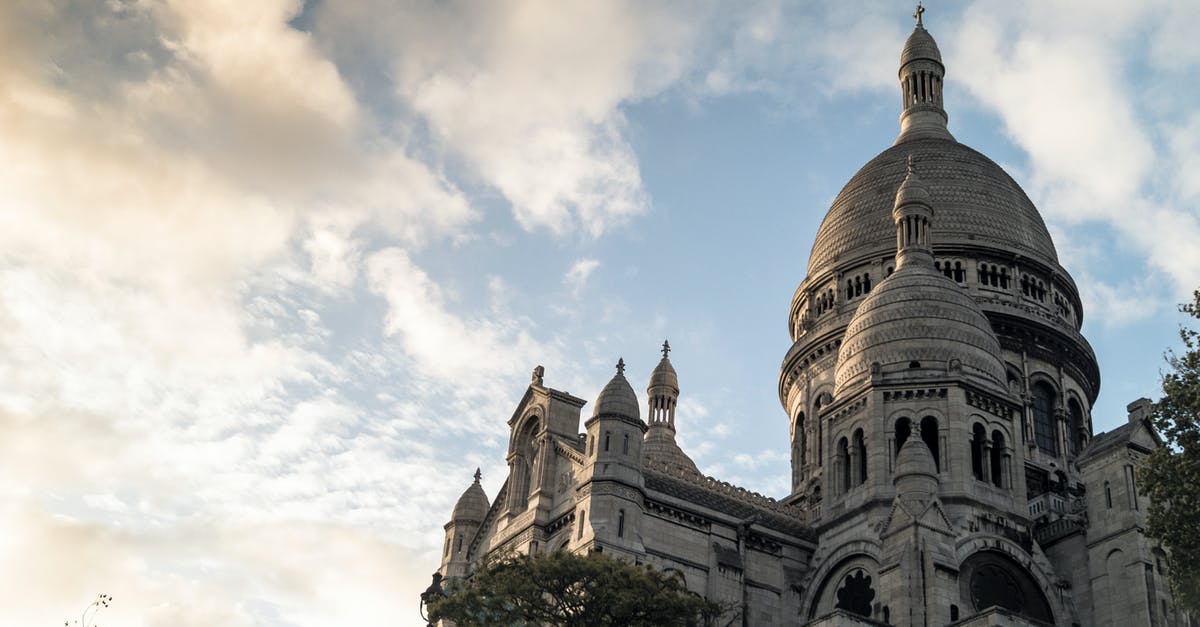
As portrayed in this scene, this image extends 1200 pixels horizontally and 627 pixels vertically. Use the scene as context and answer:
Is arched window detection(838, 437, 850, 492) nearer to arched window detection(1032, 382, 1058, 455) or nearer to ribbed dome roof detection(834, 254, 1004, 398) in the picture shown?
ribbed dome roof detection(834, 254, 1004, 398)

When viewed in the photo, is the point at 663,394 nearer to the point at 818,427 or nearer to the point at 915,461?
the point at 818,427

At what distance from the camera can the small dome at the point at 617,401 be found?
50.9 meters

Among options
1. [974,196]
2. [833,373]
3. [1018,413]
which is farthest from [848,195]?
[1018,413]

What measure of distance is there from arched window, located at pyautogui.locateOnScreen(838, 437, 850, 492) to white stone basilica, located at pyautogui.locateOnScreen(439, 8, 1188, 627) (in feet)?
0.28

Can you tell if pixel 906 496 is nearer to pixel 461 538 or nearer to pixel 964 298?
pixel 964 298

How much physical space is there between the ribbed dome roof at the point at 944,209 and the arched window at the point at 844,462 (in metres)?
17.5

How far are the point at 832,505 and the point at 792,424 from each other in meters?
16.9

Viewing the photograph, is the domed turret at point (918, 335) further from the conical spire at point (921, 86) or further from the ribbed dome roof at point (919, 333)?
the conical spire at point (921, 86)

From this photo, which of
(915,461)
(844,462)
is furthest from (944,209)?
(915,461)

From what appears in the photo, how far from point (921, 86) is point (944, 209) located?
15851 mm

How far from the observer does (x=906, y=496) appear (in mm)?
48781

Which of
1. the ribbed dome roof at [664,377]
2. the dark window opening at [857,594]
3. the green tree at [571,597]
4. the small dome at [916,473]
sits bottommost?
the green tree at [571,597]

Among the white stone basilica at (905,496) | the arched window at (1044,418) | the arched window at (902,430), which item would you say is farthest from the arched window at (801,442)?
the arched window at (902,430)

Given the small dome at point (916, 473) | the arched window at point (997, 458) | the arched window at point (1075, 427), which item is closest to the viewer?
the small dome at point (916, 473)
